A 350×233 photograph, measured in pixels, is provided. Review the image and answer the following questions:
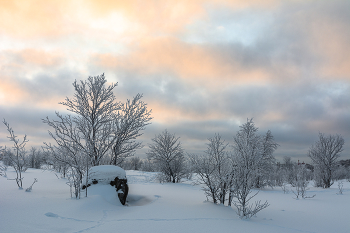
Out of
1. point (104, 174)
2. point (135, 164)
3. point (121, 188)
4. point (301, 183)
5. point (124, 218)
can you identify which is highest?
point (104, 174)

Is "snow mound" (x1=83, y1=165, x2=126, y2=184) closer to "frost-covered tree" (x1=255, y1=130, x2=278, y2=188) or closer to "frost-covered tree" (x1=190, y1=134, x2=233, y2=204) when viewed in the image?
"frost-covered tree" (x1=190, y1=134, x2=233, y2=204)

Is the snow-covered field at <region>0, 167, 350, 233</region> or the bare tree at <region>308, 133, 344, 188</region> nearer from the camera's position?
the snow-covered field at <region>0, 167, 350, 233</region>

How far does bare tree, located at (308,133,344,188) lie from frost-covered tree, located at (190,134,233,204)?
868 inches

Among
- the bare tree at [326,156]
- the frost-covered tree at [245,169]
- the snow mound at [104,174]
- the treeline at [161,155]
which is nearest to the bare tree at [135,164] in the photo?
the treeline at [161,155]

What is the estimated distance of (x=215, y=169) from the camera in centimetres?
758

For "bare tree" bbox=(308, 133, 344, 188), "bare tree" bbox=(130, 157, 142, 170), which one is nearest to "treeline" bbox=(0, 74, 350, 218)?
"bare tree" bbox=(308, 133, 344, 188)

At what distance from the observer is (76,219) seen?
4613 millimetres

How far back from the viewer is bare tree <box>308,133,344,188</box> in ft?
74.7

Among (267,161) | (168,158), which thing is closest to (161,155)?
(168,158)

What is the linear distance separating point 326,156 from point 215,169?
907 inches

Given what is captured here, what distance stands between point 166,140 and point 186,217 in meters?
15.7

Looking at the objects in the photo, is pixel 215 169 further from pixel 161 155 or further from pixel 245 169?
pixel 161 155

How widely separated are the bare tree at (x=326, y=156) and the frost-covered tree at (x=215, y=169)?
22.0 metres

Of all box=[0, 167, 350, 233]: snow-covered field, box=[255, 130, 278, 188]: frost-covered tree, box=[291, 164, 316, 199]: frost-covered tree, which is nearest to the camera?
box=[0, 167, 350, 233]: snow-covered field
